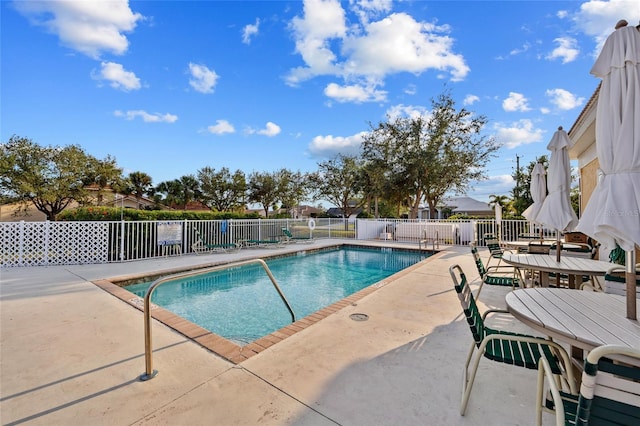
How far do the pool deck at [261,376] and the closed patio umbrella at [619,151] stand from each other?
1.37 metres

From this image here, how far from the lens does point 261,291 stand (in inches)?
253

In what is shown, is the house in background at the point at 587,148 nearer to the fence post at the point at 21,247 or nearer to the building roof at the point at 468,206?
the fence post at the point at 21,247

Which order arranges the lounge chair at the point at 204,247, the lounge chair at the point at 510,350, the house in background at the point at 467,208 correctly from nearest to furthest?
the lounge chair at the point at 510,350, the lounge chair at the point at 204,247, the house in background at the point at 467,208

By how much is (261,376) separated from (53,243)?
29.0 ft

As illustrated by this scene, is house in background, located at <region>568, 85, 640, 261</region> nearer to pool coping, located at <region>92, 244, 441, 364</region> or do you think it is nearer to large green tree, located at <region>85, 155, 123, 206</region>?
pool coping, located at <region>92, 244, 441, 364</region>

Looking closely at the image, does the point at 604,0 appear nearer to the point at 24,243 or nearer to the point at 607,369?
the point at 607,369

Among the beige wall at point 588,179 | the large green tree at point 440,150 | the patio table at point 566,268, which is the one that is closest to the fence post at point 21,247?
the patio table at point 566,268

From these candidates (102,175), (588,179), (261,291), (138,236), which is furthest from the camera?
(102,175)

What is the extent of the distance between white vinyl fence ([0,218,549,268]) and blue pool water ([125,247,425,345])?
289cm

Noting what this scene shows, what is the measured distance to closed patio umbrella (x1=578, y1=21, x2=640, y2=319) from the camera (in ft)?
5.91

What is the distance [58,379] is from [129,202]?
95.0 feet

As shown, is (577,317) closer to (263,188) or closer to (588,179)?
(588,179)

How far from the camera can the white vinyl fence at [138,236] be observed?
7.34 m

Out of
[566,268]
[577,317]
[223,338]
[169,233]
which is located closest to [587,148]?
[566,268]
